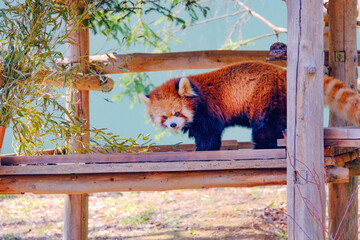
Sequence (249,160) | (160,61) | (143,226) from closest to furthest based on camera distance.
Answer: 1. (249,160)
2. (160,61)
3. (143,226)

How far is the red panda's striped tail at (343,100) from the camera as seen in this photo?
2617 millimetres

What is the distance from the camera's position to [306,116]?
2.10 meters

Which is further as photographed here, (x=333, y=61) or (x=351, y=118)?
(x=333, y=61)

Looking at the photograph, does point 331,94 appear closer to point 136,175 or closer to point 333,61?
point 333,61

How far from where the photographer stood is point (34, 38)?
116 inches

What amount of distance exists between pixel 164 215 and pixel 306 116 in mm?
4144

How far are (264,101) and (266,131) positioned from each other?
216mm

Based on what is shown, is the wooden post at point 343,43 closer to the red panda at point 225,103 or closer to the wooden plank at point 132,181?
the red panda at point 225,103

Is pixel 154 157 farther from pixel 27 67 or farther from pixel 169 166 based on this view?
pixel 27 67

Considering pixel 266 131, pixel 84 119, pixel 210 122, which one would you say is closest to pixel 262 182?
pixel 266 131

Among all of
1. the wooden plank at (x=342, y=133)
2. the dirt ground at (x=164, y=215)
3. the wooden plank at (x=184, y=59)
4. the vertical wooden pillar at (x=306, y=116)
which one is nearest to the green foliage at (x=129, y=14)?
the wooden plank at (x=184, y=59)

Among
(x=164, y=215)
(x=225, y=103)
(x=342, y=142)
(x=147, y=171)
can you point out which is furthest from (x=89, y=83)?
(x=164, y=215)

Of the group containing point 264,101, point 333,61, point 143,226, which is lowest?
point 143,226

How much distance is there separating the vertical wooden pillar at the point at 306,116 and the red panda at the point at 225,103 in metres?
0.81
